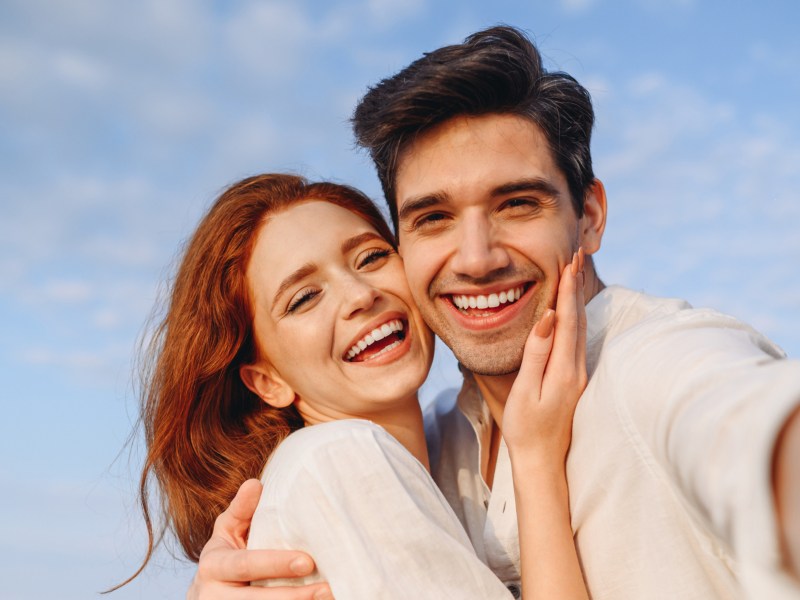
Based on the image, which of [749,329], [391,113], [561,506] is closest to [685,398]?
[749,329]

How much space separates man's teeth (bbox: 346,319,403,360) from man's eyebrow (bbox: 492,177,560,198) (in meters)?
0.70

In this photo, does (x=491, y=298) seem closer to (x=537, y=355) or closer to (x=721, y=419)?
(x=537, y=355)

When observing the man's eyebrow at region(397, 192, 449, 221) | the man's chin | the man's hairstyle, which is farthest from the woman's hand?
the man's hairstyle

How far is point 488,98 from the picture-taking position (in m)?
3.04

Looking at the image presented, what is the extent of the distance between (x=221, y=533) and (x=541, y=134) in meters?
1.88

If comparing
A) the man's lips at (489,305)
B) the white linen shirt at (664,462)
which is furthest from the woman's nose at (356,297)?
the white linen shirt at (664,462)

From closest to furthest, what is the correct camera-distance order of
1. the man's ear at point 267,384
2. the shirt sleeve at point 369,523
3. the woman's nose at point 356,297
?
the shirt sleeve at point 369,523 < the woman's nose at point 356,297 < the man's ear at point 267,384

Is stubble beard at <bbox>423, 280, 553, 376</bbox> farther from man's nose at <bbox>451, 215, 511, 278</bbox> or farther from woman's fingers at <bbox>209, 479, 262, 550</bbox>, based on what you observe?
woman's fingers at <bbox>209, 479, 262, 550</bbox>

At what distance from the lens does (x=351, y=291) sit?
317cm

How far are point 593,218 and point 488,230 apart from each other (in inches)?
23.8

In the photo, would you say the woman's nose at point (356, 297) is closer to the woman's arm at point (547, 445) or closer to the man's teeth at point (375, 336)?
the man's teeth at point (375, 336)

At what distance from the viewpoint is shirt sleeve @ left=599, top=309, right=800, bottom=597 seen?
48.8 inches

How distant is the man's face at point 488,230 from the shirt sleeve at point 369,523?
732mm

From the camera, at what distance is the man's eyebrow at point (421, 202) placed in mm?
3029
